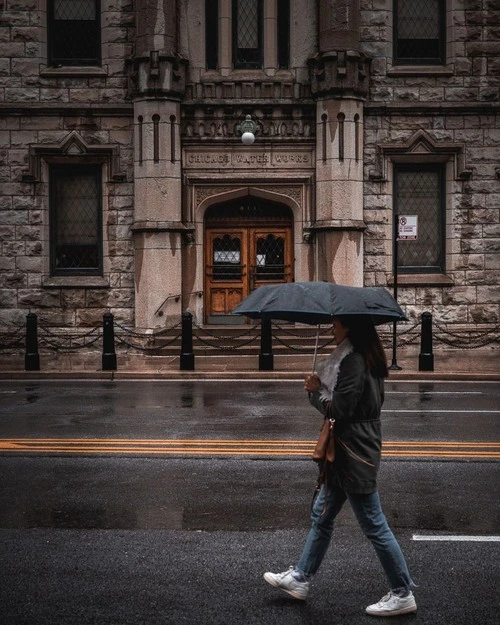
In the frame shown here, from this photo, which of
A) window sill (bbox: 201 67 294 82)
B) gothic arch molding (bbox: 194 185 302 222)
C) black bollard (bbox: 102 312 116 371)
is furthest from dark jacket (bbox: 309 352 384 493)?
window sill (bbox: 201 67 294 82)

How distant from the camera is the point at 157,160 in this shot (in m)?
22.6

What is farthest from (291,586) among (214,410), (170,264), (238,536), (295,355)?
(170,264)

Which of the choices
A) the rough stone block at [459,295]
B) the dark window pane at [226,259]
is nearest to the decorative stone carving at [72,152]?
the dark window pane at [226,259]

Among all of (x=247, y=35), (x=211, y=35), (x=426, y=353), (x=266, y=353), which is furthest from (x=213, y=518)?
(x=247, y=35)

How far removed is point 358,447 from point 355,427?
0.39ft

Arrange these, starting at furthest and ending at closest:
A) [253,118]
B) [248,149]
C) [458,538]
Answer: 1. [248,149]
2. [253,118]
3. [458,538]

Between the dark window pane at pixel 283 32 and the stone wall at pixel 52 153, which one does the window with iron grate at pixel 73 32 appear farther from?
the dark window pane at pixel 283 32

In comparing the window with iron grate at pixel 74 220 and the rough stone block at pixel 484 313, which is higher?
the window with iron grate at pixel 74 220

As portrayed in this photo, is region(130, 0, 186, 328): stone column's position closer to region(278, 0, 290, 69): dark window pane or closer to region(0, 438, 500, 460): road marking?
region(278, 0, 290, 69): dark window pane

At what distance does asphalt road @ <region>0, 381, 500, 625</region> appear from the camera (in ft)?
19.9

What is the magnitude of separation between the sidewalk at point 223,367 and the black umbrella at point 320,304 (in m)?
12.3

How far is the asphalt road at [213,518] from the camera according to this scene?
6.07m

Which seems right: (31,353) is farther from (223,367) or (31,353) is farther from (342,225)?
(342,225)

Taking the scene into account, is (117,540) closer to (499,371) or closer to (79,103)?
(499,371)
